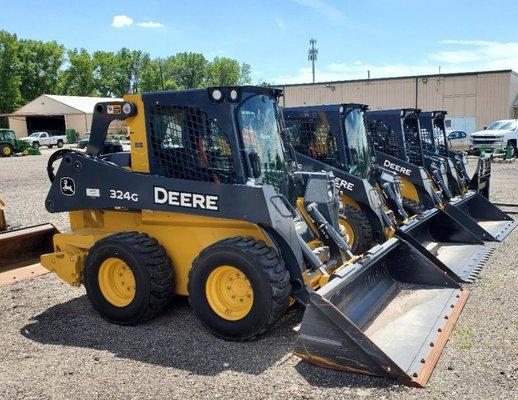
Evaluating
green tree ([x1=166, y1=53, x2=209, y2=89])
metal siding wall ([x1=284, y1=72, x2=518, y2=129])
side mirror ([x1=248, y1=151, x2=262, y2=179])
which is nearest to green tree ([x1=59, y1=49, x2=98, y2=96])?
green tree ([x1=166, y1=53, x2=209, y2=89])

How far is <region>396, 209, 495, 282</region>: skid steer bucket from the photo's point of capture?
7041mm

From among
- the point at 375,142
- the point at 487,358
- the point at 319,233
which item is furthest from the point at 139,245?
the point at 375,142

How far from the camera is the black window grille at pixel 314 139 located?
8.09 metres

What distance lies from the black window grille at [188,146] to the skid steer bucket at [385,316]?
4.90ft

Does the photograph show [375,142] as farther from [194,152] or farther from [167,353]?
[167,353]

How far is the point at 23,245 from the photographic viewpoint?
7031mm

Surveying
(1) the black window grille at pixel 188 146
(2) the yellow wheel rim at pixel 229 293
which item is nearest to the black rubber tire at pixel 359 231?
(1) the black window grille at pixel 188 146

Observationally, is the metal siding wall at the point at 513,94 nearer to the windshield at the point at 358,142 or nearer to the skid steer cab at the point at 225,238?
the windshield at the point at 358,142

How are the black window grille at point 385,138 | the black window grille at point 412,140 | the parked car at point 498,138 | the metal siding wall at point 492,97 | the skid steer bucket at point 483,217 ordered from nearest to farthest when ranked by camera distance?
1. the skid steer bucket at point 483,217
2. the black window grille at point 385,138
3. the black window grille at point 412,140
4. the parked car at point 498,138
5. the metal siding wall at point 492,97

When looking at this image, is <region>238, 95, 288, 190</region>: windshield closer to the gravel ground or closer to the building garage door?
the gravel ground

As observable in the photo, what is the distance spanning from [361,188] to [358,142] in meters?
0.98

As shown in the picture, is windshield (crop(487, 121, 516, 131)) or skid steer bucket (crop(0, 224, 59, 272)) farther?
windshield (crop(487, 121, 516, 131))

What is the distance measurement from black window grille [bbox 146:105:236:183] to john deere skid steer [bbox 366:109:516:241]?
5054mm

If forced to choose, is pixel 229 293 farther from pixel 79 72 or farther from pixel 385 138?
pixel 79 72
